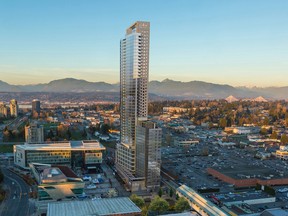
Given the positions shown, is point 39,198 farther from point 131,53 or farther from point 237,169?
point 237,169

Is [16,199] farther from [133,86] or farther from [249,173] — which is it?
[249,173]

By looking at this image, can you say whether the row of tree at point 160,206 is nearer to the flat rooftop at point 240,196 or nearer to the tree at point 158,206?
the tree at point 158,206

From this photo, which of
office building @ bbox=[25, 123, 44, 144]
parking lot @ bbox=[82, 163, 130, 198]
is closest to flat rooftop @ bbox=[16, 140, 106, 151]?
parking lot @ bbox=[82, 163, 130, 198]

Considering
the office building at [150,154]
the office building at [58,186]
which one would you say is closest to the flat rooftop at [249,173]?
the office building at [150,154]

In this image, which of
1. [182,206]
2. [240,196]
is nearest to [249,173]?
[240,196]

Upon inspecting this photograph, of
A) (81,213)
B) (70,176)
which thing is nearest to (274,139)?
(70,176)

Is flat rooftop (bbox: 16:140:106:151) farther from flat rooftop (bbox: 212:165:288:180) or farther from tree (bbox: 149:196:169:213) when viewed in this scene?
tree (bbox: 149:196:169:213)
